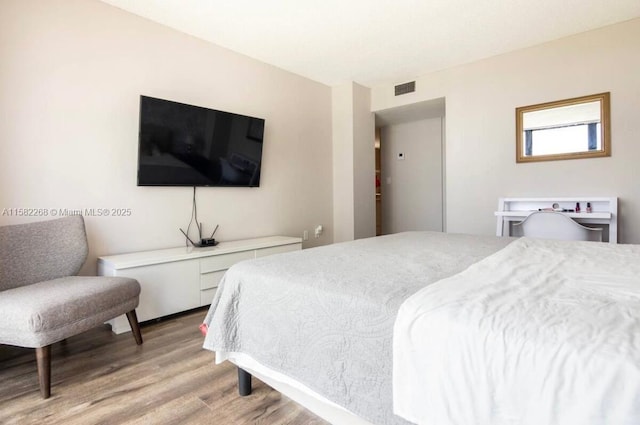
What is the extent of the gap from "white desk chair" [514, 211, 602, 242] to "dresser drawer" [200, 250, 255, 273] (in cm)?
257

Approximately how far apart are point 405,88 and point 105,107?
3.37m

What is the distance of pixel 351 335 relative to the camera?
3.29 feet

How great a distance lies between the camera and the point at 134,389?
1.65 m

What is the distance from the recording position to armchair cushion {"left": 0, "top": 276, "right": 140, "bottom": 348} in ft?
5.21

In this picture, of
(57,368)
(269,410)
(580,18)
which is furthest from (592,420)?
(580,18)

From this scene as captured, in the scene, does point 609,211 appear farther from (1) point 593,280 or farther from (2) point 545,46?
(1) point 593,280

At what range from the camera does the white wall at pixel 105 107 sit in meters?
2.24

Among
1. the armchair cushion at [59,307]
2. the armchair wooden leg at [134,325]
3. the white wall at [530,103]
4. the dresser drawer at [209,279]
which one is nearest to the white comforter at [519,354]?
the armchair cushion at [59,307]

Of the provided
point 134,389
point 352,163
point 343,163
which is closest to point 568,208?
point 352,163

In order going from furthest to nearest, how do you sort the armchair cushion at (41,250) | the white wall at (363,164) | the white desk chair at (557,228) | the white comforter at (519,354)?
1. the white wall at (363,164)
2. the white desk chair at (557,228)
3. the armchair cushion at (41,250)
4. the white comforter at (519,354)

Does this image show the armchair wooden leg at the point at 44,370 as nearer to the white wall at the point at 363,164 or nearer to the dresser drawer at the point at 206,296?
the dresser drawer at the point at 206,296

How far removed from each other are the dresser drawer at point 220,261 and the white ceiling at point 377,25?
6.63ft

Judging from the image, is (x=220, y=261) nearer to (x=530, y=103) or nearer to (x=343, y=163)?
(x=343, y=163)

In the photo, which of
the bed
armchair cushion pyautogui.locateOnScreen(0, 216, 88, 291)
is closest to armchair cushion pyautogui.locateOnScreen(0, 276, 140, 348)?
armchair cushion pyautogui.locateOnScreen(0, 216, 88, 291)
